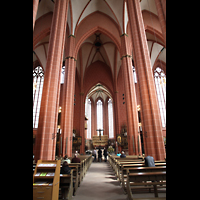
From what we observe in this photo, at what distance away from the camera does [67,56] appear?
13.7 metres

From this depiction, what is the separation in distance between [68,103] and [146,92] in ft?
23.2

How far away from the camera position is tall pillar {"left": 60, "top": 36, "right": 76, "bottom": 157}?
11148 mm

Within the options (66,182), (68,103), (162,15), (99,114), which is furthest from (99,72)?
(66,182)

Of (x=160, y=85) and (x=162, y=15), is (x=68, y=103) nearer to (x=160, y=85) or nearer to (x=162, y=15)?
(x=162, y=15)

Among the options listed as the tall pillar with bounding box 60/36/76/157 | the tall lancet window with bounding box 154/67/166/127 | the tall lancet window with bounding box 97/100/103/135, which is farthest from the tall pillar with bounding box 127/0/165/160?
the tall lancet window with bounding box 97/100/103/135

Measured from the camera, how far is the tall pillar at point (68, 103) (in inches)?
439

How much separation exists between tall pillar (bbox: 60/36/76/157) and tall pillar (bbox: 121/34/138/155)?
15.9 ft

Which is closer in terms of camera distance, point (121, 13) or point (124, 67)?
Result: point (124, 67)

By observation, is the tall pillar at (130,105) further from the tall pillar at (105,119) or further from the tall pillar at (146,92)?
the tall pillar at (105,119)

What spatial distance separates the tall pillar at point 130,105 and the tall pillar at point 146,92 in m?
4.29

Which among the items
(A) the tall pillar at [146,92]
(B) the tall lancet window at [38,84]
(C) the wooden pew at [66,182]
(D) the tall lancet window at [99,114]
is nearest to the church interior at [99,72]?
(A) the tall pillar at [146,92]
